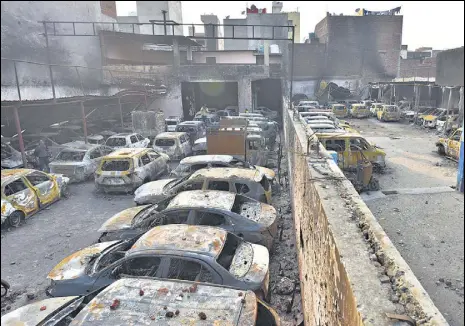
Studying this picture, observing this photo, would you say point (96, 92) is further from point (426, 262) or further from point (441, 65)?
point (441, 65)

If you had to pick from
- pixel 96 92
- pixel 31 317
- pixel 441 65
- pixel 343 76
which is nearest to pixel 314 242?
pixel 441 65

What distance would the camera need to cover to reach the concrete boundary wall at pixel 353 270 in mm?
2021

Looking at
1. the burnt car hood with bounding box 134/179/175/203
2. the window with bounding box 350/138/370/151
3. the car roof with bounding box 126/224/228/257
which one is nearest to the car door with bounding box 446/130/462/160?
the window with bounding box 350/138/370/151

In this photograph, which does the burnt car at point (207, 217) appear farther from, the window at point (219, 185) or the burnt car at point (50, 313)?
the burnt car at point (50, 313)

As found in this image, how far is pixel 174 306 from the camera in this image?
391cm

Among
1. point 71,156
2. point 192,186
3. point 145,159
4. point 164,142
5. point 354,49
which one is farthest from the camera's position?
point 354,49

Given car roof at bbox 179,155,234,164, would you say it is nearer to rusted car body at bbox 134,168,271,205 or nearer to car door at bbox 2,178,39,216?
rusted car body at bbox 134,168,271,205

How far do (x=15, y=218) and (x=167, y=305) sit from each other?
663cm

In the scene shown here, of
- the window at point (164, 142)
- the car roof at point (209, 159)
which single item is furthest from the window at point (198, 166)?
the window at point (164, 142)

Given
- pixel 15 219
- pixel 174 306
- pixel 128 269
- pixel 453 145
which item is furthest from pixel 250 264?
pixel 453 145

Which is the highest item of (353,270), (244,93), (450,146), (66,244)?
(244,93)

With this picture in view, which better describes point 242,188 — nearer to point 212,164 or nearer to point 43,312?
point 212,164

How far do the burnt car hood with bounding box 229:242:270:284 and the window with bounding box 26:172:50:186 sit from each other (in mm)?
6912

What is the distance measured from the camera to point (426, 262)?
662 centimetres
